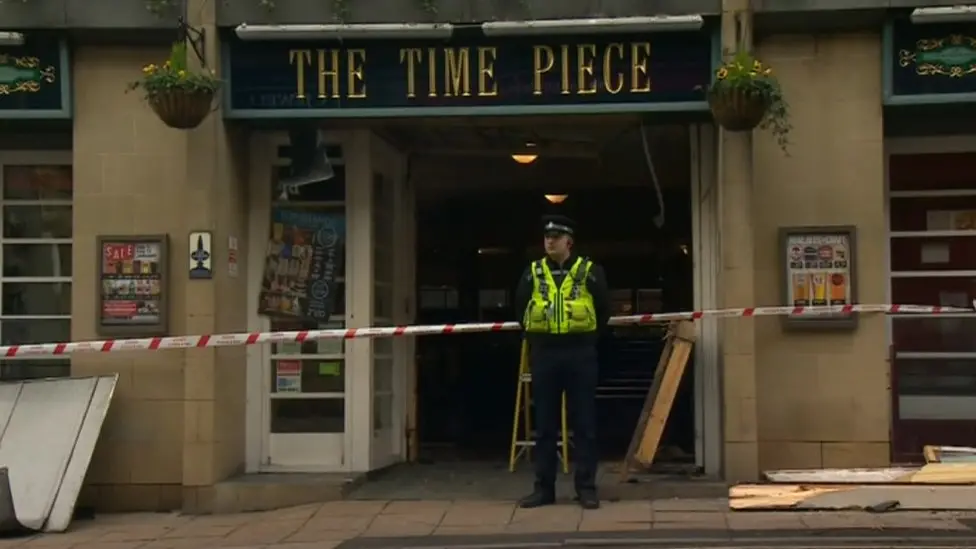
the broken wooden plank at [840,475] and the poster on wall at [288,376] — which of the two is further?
the poster on wall at [288,376]

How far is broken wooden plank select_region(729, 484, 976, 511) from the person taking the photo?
7.52 meters

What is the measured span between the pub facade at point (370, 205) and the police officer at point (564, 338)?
1165 millimetres

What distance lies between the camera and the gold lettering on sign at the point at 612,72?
8633 millimetres

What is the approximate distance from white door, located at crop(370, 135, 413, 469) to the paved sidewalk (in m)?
1.51

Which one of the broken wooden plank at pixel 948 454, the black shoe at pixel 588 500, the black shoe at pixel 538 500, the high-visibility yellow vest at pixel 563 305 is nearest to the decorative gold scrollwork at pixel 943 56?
the broken wooden plank at pixel 948 454

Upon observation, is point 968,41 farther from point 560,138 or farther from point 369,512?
point 369,512

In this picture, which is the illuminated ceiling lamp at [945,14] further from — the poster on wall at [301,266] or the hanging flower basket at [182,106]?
the hanging flower basket at [182,106]

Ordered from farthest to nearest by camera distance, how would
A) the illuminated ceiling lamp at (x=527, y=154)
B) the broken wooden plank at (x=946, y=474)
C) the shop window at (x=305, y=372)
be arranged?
1. the illuminated ceiling lamp at (x=527, y=154)
2. the shop window at (x=305, y=372)
3. the broken wooden plank at (x=946, y=474)

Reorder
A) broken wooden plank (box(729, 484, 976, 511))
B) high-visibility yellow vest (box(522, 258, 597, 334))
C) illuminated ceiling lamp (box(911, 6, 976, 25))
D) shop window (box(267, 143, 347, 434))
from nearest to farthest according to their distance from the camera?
broken wooden plank (box(729, 484, 976, 511)) < high-visibility yellow vest (box(522, 258, 597, 334)) < illuminated ceiling lamp (box(911, 6, 976, 25)) < shop window (box(267, 143, 347, 434))

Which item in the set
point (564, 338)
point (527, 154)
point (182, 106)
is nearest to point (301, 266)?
point (182, 106)

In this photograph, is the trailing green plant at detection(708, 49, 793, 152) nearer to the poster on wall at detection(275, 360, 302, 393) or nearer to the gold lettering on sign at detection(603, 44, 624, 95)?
the gold lettering on sign at detection(603, 44, 624, 95)

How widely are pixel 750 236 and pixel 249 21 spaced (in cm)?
398

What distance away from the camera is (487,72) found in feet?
28.7

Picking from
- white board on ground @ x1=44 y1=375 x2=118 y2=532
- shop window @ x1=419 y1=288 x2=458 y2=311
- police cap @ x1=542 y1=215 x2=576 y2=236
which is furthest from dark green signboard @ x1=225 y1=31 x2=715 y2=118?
shop window @ x1=419 y1=288 x2=458 y2=311
